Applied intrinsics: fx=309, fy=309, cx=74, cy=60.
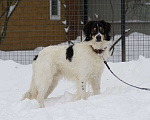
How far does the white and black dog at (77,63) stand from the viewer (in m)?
4.79

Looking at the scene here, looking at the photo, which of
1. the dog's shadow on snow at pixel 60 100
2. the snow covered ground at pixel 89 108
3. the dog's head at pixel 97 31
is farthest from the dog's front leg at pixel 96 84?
the dog's head at pixel 97 31

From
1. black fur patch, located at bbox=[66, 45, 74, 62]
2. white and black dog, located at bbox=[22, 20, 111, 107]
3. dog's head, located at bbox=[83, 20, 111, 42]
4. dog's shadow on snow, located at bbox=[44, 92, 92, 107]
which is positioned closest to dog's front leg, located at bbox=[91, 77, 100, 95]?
white and black dog, located at bbox=[22, 20, 111, 107]

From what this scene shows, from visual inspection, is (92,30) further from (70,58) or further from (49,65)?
(49,65)

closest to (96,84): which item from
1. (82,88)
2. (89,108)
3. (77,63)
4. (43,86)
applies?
(82,88)

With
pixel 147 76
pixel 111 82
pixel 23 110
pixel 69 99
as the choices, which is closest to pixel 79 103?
pixel 23 110

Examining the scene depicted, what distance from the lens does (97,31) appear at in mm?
4770

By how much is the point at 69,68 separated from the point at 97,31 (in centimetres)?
75

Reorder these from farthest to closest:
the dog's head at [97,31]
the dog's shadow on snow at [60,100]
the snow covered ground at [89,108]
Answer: the dog's shadow on snow at [60,100] < the dog's head at [97,31] < the snow covered ground at [89,108]

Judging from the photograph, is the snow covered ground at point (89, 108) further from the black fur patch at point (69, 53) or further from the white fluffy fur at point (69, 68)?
the black fur patch at point (69, 53)

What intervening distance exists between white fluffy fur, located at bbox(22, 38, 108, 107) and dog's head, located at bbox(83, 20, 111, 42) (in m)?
0.06

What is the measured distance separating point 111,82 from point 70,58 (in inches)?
64.8

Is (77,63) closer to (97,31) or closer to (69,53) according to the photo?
(69,53)

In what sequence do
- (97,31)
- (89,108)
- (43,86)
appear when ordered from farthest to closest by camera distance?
(43,86), (97,31), (89,108)

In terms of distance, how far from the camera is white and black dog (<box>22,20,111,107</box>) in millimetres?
4789
